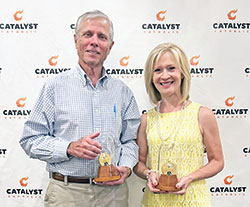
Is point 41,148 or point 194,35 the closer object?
point 41,148

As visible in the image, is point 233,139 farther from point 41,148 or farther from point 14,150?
point 14,150

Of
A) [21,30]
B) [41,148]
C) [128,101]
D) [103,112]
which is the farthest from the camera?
[21,30]

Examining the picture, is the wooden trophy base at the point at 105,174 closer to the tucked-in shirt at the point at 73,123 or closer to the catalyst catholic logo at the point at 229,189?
the tucked-in shirt at the point at 73,123

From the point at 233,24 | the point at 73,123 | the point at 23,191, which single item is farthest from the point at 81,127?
the point at 233,24

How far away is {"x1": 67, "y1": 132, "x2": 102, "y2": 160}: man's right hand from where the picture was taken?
1.37 meters

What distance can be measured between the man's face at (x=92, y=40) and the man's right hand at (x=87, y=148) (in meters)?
0.44

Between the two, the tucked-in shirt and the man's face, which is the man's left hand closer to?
the tucked-in shirt

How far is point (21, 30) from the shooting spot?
2004 mm

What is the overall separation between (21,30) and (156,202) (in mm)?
1476

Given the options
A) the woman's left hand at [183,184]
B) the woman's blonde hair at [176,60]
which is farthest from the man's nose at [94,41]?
the woman's left hand at [183,184]

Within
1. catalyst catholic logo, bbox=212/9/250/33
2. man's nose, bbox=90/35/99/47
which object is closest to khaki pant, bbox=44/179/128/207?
man's nose, bbox=90/35/99/47

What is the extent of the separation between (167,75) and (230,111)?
0.75 meters

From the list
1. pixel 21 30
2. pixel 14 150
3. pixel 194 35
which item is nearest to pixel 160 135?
pixel 194 35

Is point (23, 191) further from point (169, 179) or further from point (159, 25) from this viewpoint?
point (159, 25)
